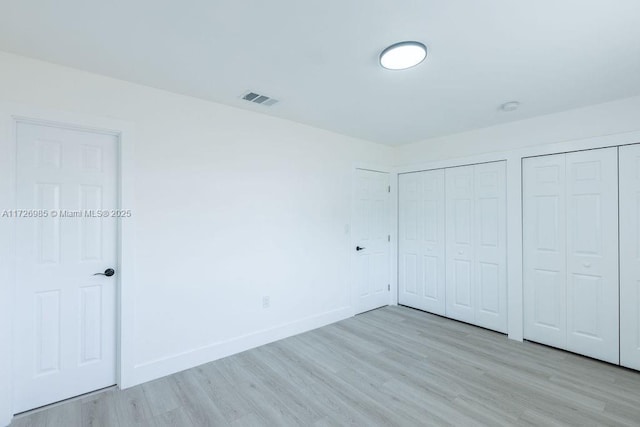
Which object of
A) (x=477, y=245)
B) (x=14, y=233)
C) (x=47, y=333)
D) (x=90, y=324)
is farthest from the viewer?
(x=477, y=245)

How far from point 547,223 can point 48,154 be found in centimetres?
467

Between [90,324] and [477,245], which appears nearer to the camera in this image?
[90,324]

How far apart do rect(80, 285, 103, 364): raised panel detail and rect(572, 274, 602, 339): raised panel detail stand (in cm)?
448

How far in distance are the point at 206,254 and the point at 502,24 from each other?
2.87 metres

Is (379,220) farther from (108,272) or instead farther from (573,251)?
(108,272)

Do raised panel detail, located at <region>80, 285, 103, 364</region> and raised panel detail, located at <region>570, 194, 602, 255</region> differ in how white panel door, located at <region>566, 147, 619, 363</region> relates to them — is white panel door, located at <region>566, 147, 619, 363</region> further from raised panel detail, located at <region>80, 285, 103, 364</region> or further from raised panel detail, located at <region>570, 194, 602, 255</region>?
raised panel detail, located at <region>80, 285, 103, 364</region>

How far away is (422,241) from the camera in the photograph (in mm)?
4387

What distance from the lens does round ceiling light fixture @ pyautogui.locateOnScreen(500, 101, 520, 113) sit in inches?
114

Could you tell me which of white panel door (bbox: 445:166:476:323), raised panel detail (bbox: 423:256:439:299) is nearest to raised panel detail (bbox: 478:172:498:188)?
white panel door (bbox: 445:166:476:323)

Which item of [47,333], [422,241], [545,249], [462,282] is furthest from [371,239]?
[47,333]

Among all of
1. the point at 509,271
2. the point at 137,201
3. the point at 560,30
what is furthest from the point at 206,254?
the point at 509,271

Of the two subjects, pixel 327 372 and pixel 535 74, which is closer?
pixel 535 74

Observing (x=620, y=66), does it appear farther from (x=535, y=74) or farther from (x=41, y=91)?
(x=41, y=91)

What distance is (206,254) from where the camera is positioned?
2.87 metres
